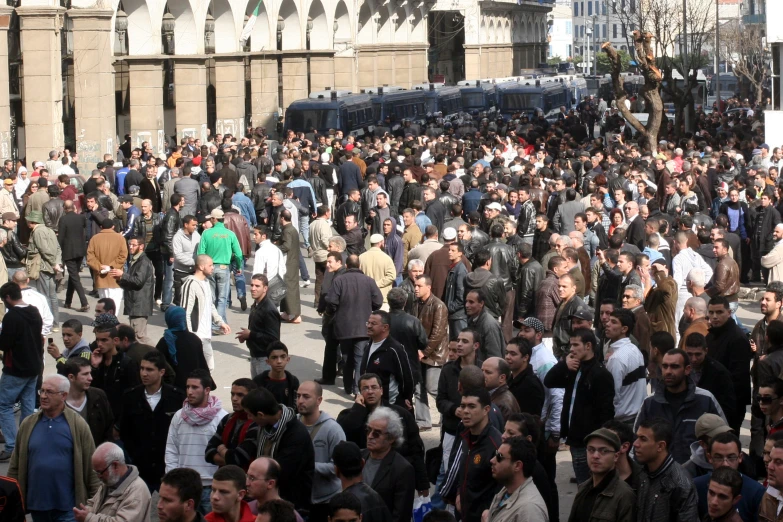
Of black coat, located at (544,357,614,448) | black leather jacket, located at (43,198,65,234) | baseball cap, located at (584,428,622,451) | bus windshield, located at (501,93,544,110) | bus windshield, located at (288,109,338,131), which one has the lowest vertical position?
black coat, located at (544,357,614,448)

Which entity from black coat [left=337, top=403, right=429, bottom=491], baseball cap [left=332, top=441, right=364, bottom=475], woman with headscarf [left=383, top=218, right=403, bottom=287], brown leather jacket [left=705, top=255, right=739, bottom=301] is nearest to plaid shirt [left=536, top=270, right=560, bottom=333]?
brown leather jacket [left=705, top=255, right=739, bottom=301]

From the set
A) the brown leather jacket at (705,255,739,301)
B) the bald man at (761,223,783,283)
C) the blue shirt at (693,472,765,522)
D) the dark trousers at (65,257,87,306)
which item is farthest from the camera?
the dark trousers at (65,257,87,306)

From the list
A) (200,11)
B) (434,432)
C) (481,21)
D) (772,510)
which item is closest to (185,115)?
(200,11)

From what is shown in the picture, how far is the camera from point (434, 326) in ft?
40.3

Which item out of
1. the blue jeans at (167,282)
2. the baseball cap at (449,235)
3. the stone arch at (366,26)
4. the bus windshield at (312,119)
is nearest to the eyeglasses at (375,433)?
the baseball cap at (449,235)

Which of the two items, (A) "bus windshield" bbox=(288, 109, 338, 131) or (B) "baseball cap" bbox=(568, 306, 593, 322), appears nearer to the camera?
(B) "baseball cap" bbox=(568, 306, 593, 322)

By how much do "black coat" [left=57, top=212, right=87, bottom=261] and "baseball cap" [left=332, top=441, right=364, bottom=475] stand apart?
37.1 feet

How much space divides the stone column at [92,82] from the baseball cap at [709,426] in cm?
2616

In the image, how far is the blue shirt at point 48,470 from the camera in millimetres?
8492

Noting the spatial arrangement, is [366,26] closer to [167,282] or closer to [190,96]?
[190,96]

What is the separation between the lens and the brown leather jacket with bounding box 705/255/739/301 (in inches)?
550

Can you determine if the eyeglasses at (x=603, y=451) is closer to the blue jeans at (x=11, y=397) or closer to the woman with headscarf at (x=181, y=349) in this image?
the woman with headscarf at (x=181, y=349)

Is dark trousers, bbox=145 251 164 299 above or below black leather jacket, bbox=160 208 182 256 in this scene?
below

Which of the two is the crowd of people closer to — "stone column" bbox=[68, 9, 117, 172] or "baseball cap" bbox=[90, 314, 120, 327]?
"baseball cap" bbox=[90, 314, 120, 327]
